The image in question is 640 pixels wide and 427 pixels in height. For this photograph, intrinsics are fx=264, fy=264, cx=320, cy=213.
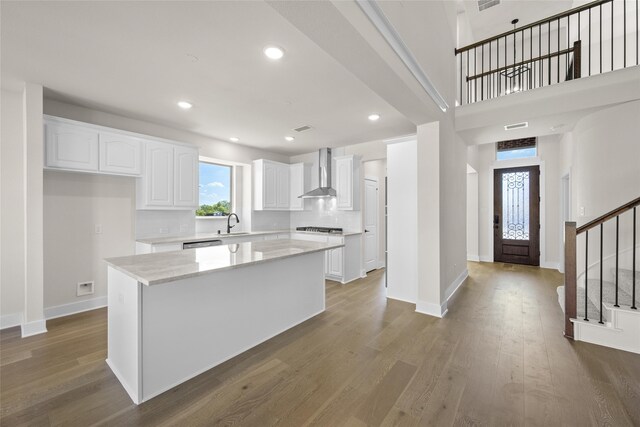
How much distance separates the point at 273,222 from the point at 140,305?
4.41 m

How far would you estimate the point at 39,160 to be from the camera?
286cm

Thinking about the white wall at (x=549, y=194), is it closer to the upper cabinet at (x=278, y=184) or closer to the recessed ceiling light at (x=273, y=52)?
the upper cabinet at (x=278, y=184)

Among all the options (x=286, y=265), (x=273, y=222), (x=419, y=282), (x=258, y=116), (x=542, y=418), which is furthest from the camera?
(x=273, y=222)

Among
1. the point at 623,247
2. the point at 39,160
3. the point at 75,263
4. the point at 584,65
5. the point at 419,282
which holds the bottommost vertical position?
the point at 419,282

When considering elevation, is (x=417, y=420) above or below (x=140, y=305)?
below

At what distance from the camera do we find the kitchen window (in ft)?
17.0

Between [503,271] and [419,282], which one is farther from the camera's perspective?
[503,271]

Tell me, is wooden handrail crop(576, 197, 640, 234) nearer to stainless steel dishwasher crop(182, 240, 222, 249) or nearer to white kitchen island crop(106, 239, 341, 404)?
white kitchen island crop(106, 239, 341, 404)

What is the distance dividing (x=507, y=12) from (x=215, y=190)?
708cm

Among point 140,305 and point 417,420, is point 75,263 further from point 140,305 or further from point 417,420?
point 417,420

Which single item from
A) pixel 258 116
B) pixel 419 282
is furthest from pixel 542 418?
pixel 258 116

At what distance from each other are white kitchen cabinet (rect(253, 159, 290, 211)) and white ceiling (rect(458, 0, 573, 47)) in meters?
4.93

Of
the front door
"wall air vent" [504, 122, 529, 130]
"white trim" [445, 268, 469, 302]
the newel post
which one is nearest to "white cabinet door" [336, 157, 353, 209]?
"white trim" [445, 268, 469, 302]

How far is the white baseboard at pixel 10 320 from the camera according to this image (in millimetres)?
2979
